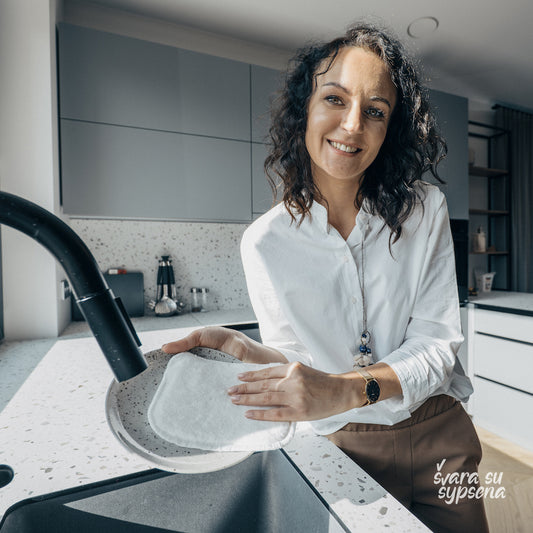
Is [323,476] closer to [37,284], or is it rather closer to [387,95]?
[387,95]

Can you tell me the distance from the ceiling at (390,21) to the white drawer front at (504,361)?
1722 millimetres

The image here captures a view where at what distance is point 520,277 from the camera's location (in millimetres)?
3295

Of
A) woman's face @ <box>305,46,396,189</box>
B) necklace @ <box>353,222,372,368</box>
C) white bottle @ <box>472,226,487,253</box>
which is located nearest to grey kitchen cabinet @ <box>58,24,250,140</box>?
woman's face @ <box>305,46,396,189</box>

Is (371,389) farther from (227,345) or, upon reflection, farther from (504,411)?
(504,411)

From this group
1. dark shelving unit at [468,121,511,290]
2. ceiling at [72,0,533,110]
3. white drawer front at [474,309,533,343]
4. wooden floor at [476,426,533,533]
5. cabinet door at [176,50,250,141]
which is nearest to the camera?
wooden floor at [476,426,533,533]

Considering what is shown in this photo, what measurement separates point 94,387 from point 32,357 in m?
0.48

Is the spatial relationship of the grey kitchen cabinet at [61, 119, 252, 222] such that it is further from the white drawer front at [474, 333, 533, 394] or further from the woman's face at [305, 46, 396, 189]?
the white drawer front at [474, 333, 533, 394]

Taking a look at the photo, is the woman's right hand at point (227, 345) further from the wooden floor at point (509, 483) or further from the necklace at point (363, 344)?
the wooden floor at point (509, 483)

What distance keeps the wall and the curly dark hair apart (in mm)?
1187

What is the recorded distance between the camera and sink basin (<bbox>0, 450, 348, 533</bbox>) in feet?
1.72

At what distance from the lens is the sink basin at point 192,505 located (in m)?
0.53

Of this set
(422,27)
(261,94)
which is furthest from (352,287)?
(422,27)

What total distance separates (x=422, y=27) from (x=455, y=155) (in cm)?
93

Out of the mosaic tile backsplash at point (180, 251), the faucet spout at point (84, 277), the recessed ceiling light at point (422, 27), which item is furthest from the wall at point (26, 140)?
the recessed ceiling light at point (422, 27)
